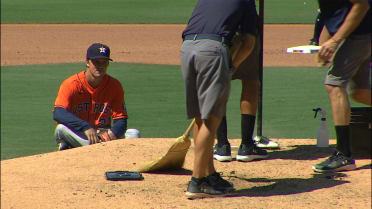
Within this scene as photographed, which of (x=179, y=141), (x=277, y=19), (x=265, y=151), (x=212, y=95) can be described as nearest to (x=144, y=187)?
(x=179, y=141)

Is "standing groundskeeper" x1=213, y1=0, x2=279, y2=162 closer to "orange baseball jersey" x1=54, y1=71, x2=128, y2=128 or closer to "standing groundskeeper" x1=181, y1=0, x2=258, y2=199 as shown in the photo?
"standing groundskeeper" x1=181, y1=0, x2=258, y2=199

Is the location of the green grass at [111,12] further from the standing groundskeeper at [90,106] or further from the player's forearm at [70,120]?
the player's forearm at [70,120]

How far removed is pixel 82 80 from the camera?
280 inches

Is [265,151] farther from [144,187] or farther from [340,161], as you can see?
[144,187]

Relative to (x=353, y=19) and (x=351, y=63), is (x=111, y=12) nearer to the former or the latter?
(x=351, y=63)

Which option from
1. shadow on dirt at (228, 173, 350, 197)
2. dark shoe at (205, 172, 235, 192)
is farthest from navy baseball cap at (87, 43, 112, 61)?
dark shoe at (205, 172, 235, 192)

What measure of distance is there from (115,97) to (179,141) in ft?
A: 4.07

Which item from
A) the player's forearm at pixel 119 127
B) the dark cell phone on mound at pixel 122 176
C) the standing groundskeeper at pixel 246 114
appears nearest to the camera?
the dark cell phone on mound at pixel 122 176

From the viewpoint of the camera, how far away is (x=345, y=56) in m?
5.73

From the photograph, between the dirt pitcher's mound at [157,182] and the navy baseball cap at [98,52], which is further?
the navy baseball cap at [98,52]

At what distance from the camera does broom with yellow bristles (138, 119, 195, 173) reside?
6.18m

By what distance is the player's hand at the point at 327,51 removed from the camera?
5.44 m

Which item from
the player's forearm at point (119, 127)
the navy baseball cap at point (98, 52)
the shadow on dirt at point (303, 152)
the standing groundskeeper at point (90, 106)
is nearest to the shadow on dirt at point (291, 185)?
the shadow on dirt at point (303, 152)

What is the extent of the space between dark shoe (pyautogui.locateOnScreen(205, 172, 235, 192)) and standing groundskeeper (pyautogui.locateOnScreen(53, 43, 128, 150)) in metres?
1.86
